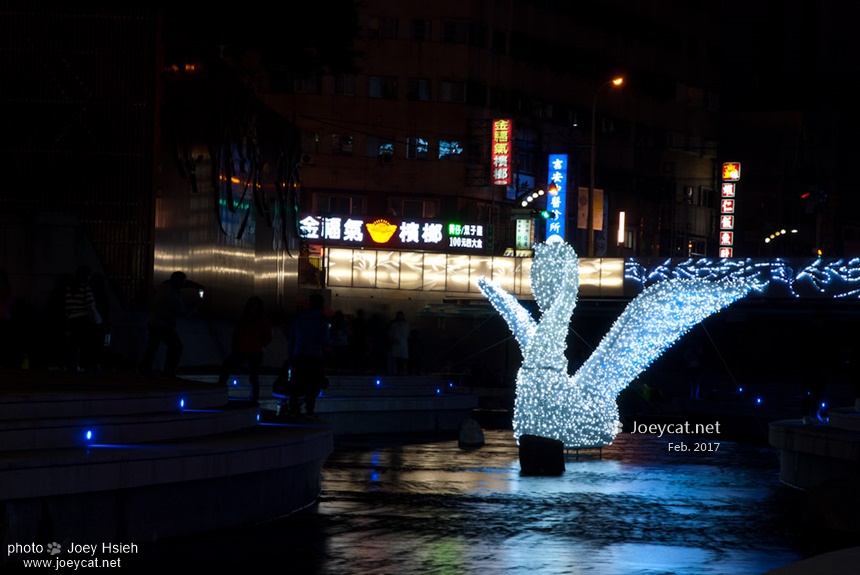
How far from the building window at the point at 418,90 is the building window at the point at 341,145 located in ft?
9.85

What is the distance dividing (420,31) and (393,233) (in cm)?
911

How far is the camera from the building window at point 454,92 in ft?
207

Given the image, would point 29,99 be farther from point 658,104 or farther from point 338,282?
point 658,104

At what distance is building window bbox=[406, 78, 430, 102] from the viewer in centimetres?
6322

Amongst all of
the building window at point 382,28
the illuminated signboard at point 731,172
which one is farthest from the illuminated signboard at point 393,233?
the illuminated signboard at point 731,172

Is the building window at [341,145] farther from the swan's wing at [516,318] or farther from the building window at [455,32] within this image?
the swan's wing at [516,318]

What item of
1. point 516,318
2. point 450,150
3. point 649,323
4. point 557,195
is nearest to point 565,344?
point 516,318

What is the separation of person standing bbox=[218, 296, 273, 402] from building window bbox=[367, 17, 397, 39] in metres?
43.9

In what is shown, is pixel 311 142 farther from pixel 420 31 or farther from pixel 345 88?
pixel 420 31

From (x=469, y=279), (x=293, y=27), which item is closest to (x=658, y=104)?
(x=469, y=279)

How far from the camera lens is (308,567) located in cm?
1091

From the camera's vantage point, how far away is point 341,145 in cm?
6306

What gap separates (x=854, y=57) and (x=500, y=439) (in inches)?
2622

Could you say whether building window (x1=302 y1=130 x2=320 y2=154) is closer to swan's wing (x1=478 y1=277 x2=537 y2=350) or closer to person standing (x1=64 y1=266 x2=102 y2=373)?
swan's wing (x1=478 y1=277 x2=537 y2=350)
